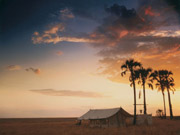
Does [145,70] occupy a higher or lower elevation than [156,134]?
higher

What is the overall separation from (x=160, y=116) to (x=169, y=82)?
1921cm

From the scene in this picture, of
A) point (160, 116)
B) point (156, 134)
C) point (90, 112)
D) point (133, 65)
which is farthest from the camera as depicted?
point (160, 116)

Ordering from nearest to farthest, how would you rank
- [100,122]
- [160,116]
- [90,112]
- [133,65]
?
1. [100,122]
2. [133,65]
3. [90,112]
4. [160,116]

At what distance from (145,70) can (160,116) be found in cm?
3393

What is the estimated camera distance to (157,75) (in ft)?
202

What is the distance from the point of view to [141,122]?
45.4m

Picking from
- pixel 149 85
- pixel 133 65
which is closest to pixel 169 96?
pixel 149 85

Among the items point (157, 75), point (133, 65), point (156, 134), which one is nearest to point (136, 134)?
point (156, 134)

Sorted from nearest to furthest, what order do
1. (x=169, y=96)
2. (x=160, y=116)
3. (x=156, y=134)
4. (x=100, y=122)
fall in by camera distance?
1. (x=156, y=134)
2. (x=100, y=122)
3. (x=169, y=96)
4. (x=160, y=116)

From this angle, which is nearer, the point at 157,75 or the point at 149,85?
the point at 149,85

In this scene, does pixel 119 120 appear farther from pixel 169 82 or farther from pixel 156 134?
pixel 169 82

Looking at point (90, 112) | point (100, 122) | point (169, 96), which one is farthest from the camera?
point (169, 96)

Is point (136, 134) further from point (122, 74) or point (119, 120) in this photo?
point (122, 74)

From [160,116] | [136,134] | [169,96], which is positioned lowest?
[136,134]
